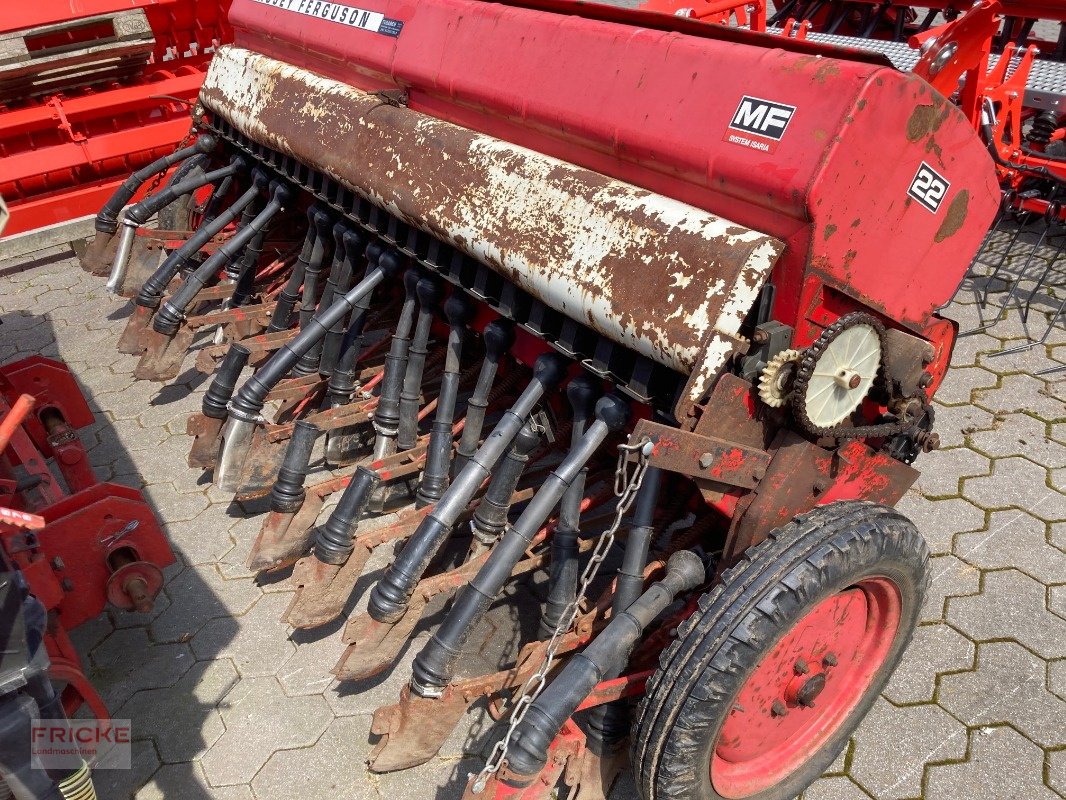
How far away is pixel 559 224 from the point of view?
2.36m

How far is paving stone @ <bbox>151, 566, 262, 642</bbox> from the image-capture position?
9.50 ft

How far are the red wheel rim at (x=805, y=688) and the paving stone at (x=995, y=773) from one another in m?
0.31

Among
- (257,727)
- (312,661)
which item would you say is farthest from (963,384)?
(257,727)

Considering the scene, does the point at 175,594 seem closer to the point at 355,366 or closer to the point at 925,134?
the point at 355,366

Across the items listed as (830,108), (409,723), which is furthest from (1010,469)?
(409,723)

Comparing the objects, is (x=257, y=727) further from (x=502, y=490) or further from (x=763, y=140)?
(x=763, y=140)

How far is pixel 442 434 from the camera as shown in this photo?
286 cm

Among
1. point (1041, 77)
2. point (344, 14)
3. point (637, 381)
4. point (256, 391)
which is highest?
point (1041, 77)

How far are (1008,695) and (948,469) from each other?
1.14m

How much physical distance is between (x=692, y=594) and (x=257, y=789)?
136cm

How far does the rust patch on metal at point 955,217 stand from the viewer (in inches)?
83.8

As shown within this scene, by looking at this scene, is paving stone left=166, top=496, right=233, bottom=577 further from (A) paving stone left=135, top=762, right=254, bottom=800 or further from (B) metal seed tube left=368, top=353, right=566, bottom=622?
(B) metal seed tube left=368, top=353, right=566, bottom=622

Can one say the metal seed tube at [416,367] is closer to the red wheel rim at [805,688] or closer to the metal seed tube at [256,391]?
the metal seed tube at [256,391]

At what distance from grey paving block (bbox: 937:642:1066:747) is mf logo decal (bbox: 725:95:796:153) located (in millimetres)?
1760
